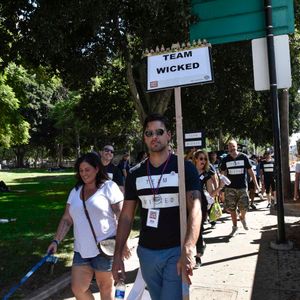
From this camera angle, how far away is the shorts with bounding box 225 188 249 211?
8.98m

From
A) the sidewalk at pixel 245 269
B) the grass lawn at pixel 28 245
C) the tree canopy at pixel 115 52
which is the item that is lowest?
the sidewalk at pixel 245 269

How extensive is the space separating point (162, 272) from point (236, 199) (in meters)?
6.05

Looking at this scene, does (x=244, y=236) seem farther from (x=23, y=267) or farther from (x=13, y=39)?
(x=13, y=39)

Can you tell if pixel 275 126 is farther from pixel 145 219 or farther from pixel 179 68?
pixel 145 219

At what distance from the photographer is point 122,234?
3473mm

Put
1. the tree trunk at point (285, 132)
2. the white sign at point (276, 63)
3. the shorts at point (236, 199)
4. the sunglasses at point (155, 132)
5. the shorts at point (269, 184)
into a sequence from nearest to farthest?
the sunglasses at point (155, 132), the white sign at point (276, 63), the shorts at point (236, 199), the tree trunk at point (285, 132), the shorts at point (269, 184)

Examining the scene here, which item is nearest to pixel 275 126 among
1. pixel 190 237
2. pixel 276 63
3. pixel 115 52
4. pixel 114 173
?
pixel 276 63

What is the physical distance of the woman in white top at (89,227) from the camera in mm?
4070

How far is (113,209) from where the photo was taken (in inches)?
166

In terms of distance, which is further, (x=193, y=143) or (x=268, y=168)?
(x=268, y=168)

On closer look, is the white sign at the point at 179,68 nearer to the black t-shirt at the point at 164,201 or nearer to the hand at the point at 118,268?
the black t-shirt at the point at 164,201

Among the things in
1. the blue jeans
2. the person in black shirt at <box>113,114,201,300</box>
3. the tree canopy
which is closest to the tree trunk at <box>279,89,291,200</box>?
the tree canopy

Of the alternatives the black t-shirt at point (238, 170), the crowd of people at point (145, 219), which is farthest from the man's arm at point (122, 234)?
the black t-shirt at point (238, 170)

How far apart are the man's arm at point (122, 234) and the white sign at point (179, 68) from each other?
1068mm
